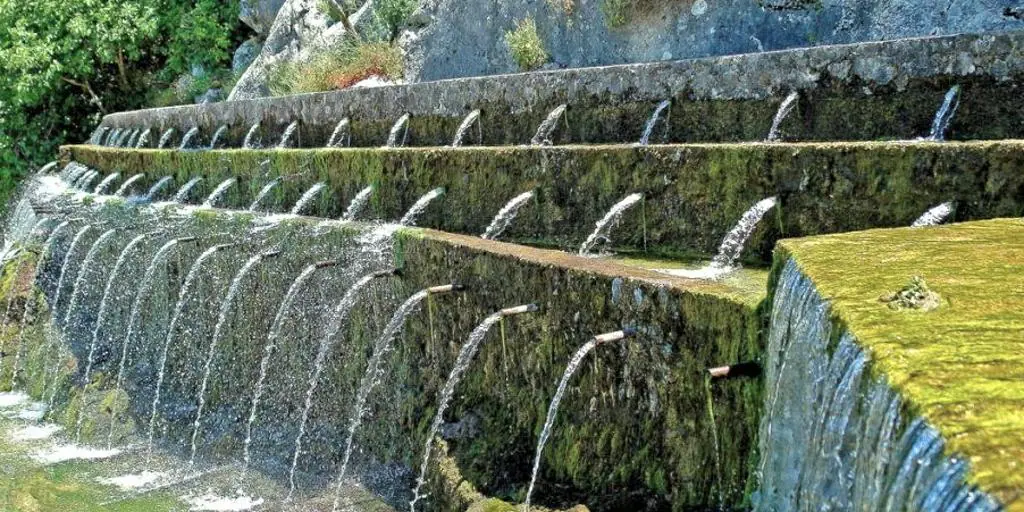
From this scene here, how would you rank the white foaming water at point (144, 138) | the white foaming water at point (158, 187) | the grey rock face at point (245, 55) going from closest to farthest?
the white foaming water at point (158, 187) < the white foaming water at point (144, 138) < the grey rock face at point (245, 55)

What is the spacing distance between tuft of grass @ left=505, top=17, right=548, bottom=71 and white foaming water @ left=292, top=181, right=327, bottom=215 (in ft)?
9.23

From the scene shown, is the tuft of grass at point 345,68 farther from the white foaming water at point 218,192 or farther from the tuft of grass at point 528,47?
the white foaming water at point 218,192

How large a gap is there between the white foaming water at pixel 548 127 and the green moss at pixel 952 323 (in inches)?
163

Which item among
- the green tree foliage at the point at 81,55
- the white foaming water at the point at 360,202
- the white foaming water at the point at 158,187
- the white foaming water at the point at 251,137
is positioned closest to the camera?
the white foaming water at the point at 360,202

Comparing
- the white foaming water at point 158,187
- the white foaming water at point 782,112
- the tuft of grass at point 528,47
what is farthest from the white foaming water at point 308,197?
the white foaming water at point 782,112

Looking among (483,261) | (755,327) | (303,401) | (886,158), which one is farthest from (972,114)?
(303,401)

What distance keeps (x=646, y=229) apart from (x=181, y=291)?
448cm

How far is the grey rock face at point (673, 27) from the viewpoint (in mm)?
7344

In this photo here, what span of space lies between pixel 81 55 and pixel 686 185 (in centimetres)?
1771


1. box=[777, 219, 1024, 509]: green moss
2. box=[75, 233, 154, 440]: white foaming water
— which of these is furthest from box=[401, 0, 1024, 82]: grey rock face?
box=[75, 233, 154, 440]: white foaming water

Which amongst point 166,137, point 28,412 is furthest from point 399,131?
point 166,137

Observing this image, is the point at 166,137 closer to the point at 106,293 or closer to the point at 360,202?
the point at 106,293

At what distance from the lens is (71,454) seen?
26.9 feet

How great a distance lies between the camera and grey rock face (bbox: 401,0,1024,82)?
734 centimetres
